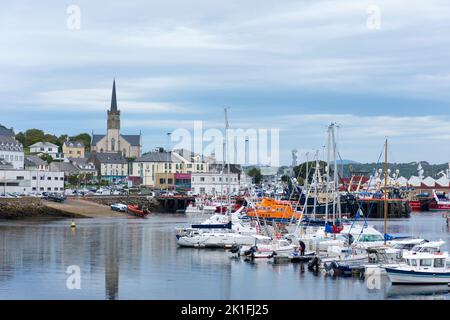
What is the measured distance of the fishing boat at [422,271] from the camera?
139ft

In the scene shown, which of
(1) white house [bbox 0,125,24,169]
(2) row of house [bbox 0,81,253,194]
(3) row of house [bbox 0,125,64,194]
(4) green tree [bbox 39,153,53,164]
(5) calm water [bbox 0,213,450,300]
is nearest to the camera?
(5) calm water [bbox 0,213,450,300]

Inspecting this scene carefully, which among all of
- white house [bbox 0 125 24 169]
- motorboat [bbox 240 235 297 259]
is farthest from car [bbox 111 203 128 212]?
motorboat [bbox 240 235 297 259]

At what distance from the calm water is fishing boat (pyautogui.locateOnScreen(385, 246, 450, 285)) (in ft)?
1.89

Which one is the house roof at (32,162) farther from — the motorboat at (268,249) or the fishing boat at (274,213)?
the motorboat at (268,249)

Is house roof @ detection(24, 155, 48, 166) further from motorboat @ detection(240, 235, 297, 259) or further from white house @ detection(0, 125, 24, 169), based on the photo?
motorboat @ detection(240, 235, 297, 259)

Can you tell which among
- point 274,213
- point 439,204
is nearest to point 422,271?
point 274,213

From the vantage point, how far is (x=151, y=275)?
47344 mm

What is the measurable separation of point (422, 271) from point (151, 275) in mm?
14365

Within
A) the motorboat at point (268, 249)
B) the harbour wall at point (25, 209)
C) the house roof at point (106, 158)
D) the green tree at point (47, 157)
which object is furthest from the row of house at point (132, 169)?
the motorboat at point (268, 249)

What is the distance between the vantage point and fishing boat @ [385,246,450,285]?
1666 inches

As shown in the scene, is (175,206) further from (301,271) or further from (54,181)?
(301,271)

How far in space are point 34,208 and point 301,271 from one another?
60.0m

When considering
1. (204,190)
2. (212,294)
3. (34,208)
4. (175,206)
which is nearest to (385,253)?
(212,294)

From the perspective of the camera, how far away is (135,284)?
4369 cm
